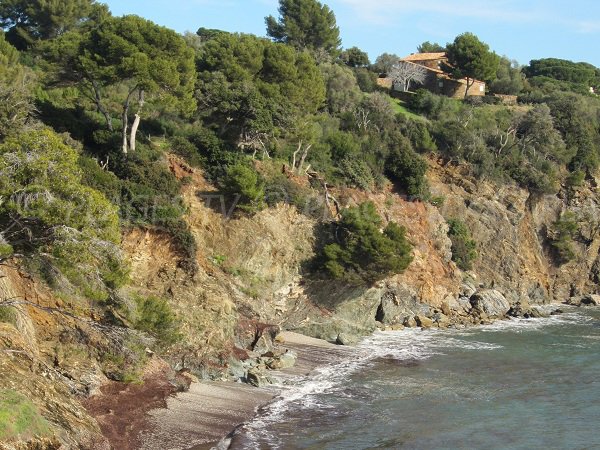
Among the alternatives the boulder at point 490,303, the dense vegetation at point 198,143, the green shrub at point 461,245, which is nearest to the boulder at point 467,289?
the boulder at point 490,303

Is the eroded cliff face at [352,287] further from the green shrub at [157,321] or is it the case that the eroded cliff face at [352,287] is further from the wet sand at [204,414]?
the wet sand at [204,414]

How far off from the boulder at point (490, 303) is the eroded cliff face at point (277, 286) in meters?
0.09

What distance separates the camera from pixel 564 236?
5675 cm

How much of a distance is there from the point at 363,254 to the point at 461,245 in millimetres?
14416

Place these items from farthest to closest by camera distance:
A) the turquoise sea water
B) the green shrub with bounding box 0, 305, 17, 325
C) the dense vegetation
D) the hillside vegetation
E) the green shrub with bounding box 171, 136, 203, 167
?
the green shrub with bounding box 171, 136, 203, 167 → the turquoise sea water → the hillside vegetation → the green shrub with bounding box 0, 305, 17, 325 → the dense vegetation

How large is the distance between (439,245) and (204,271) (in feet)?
71.5

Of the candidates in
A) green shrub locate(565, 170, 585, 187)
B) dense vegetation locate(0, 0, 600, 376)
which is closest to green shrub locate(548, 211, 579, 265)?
dense vegetation locate(0, 0, 600, 376)

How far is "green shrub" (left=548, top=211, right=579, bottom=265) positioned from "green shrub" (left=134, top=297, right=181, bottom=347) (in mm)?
41674

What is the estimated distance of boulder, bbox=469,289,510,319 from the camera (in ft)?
145

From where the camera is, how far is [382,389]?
1017 inches

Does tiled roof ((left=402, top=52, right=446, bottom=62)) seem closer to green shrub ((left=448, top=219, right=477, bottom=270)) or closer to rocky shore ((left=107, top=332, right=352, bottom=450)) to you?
green shrub ((left=448, top=219, right=477, bottom=270))

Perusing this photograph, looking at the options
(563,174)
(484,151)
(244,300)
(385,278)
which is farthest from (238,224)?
(563,174)

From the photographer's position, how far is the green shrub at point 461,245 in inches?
1934

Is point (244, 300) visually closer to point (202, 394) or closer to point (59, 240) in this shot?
point (202, 394)
